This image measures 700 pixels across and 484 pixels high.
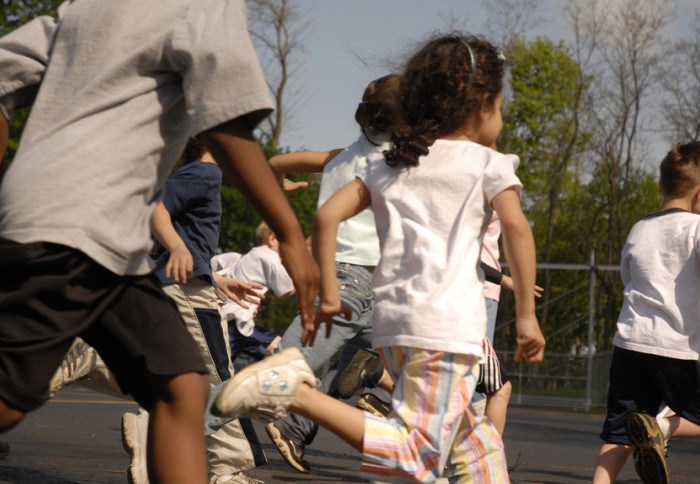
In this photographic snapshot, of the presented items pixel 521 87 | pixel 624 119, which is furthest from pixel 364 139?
pixel 521 87

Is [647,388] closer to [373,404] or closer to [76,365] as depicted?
[373,404]

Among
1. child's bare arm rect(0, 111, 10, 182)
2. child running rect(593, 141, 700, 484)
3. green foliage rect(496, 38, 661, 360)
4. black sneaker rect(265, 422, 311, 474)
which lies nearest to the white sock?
child running rect(593, 141, 700, 484)

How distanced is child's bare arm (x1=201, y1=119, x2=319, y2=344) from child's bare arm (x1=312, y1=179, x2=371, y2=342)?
2.01 feet

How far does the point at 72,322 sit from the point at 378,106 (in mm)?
2847

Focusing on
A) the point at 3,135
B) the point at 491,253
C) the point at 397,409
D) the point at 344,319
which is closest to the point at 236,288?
the point at 344,319

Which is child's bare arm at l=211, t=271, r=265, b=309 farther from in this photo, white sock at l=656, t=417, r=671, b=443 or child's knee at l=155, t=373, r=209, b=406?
child's knee at l=155, t=373, r=209, b=406

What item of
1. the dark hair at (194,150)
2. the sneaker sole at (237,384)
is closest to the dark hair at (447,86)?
the sneaker sole at (237,384)

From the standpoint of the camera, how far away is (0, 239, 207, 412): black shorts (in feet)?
7.61

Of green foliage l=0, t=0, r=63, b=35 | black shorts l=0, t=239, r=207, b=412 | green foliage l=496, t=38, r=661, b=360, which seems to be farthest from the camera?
green foliage l=496, t=38, r=661, b=360

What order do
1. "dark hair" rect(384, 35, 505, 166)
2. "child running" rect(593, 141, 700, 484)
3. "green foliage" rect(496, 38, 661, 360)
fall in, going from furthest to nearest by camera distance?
"green foliage" rect(496, 38, 661, 360), "child running" rect(593, 141, 700, 484), "dark hair" rect(384, 35, 505, 166)

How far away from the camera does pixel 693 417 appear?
522 centimetres

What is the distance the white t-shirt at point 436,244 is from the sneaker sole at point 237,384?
301 mm

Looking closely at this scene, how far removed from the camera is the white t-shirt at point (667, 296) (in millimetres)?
5102

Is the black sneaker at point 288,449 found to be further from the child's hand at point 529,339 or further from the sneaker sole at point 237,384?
the child's hand at point 529,339
